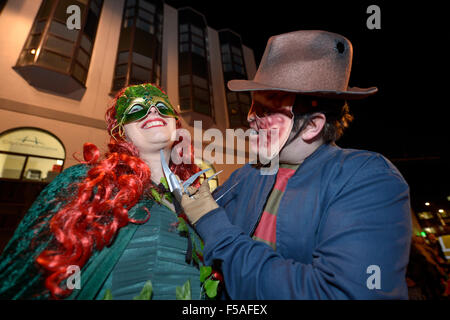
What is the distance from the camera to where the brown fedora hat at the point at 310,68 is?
126 cm

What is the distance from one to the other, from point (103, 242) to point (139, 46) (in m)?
9.28

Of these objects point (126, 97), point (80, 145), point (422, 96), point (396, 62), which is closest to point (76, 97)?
point (80, 145)

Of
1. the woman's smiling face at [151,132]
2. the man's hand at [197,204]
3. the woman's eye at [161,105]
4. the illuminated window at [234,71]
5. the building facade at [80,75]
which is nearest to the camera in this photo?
the man's hand at [197,204]

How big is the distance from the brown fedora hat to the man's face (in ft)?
0.42

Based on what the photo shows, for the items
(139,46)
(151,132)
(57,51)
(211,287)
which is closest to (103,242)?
(211,287)

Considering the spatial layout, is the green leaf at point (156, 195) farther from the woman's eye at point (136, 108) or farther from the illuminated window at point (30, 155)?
the illuminated window at point (30, 155)

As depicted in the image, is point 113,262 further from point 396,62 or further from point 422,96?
point 422,96

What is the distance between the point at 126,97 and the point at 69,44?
22.6 ft

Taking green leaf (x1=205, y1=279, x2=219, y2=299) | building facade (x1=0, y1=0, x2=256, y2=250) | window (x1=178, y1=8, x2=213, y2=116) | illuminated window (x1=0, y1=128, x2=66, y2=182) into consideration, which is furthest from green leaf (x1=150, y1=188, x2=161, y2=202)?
window (x1=178, y1=8, x2=213, y2=116)

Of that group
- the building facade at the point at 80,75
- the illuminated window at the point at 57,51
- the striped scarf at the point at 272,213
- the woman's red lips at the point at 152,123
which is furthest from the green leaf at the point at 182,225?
the illuminated window at the point at 57,51

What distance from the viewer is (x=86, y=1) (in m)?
7.26

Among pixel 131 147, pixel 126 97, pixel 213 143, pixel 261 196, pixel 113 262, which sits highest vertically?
pixel 213 143

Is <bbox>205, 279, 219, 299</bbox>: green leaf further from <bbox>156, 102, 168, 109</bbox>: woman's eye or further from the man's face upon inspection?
<bbox>156, 102, 168, 109</bbox>: woman's eye

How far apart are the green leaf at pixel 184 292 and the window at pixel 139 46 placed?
24.6ft
